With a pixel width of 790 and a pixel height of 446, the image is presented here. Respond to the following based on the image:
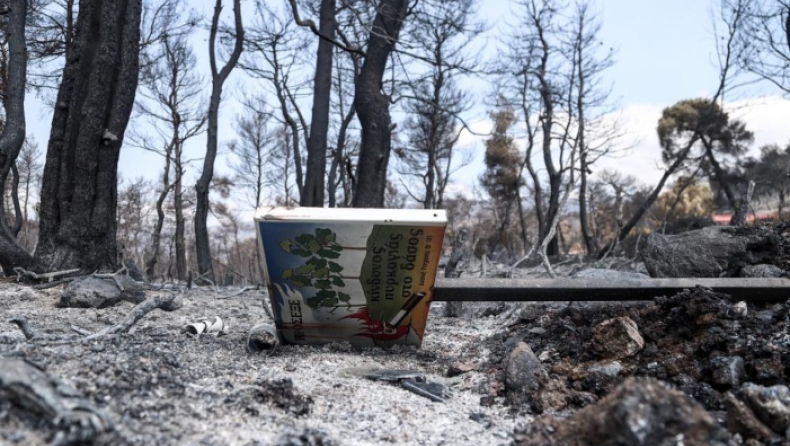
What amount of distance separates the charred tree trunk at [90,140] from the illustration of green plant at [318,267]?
11.5 ft

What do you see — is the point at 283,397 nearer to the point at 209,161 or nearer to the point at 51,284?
the point at 51,284

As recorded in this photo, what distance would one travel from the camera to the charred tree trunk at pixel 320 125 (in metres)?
8.60

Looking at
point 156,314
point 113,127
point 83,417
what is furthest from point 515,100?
point 83,417

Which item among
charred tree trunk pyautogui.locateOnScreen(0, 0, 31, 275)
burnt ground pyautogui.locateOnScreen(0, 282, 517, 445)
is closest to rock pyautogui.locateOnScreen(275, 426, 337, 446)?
burnt ground pyautogui.locateOnScreen(0, 282, 517, 445)

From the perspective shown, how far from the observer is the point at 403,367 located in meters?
2.43

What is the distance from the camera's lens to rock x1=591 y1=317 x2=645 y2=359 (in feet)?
7.64

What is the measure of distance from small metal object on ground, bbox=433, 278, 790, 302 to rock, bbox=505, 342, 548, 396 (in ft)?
2.09

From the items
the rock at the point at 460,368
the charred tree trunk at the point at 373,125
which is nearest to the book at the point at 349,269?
the rock at the point at 460,368

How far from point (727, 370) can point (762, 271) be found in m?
1.97

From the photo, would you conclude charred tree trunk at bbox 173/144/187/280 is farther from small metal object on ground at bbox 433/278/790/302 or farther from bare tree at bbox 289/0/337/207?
small metal object on ground at bbox 433/278/790/302

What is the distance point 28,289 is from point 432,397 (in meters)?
3.72

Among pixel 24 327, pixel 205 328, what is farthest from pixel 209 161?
pixel 24 327

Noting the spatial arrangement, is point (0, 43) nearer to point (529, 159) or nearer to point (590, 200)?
point (529, 159)

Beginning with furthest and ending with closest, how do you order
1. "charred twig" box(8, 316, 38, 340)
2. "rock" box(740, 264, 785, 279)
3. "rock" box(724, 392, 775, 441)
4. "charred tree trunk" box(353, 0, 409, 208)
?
1. "charred tree trunk" box(353, 0, 409, 208)
2. "rock" box(740, 264, 785, 279)
3. "charred twig" box(8, 316, 38, 340)
4. "rock" box(724, 392, 775, 441)
